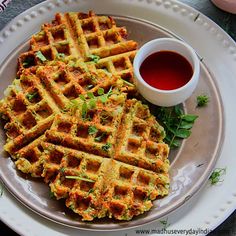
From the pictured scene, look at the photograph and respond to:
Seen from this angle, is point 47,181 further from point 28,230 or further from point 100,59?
point 100,59

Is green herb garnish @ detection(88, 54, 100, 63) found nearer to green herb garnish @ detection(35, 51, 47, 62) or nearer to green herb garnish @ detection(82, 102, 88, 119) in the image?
green herb garnish @ detection(35, 51, 47, 62)

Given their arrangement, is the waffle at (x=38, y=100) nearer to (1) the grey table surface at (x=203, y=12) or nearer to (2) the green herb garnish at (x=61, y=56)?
(2) the green herb garnish at (x=61, y=56)

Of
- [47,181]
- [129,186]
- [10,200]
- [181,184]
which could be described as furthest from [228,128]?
[10,200]

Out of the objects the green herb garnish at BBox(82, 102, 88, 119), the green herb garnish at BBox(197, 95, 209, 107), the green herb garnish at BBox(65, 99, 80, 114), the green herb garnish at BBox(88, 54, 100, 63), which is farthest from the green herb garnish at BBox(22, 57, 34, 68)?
the green herb garnish at BBox(197, 95, 209, 107)

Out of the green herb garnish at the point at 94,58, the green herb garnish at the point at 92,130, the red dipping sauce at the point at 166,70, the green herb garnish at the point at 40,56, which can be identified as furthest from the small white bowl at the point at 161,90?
the green herb garnish at the point at 40,56

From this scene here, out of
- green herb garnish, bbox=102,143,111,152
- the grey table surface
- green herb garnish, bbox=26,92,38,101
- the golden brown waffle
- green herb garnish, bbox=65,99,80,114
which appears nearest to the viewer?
the golden brown waffle

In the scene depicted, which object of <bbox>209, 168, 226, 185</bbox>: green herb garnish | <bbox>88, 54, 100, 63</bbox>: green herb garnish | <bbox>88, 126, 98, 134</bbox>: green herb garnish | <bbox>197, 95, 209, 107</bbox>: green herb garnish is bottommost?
<bbox>88, 126, 98, 134</bbox>: green herb garnish

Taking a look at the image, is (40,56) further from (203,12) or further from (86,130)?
(203,12)
